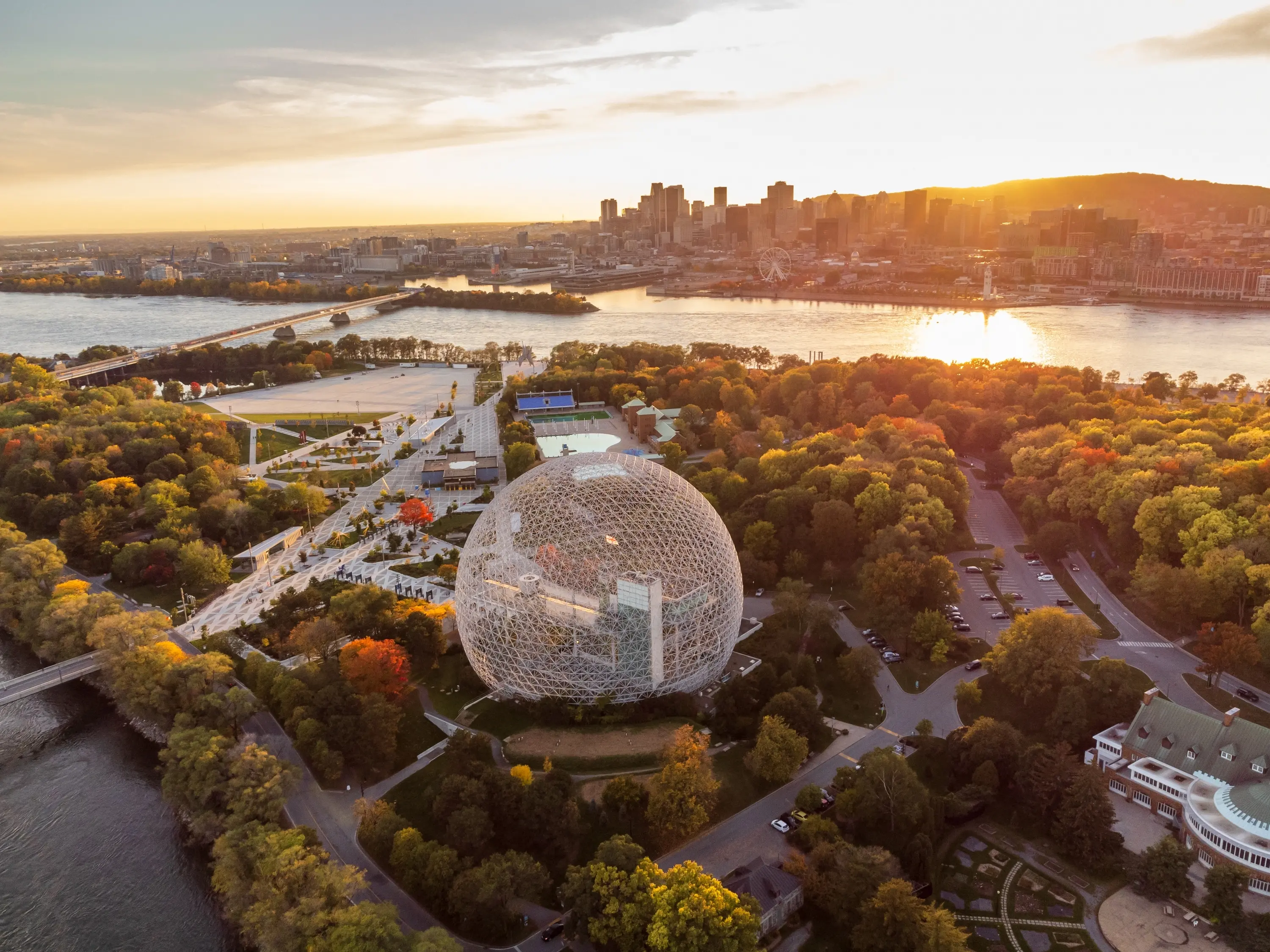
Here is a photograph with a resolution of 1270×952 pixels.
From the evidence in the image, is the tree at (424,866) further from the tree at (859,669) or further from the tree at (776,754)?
the tree at (859,669)

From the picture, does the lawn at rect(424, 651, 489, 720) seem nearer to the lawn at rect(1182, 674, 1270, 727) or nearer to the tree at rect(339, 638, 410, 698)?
the tree at rect(339, 638, 410, 698)

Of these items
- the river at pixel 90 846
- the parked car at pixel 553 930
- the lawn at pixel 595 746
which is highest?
the lawn at pixel 595 746

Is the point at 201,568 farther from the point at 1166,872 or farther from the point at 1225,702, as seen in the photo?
the point at 1225,702

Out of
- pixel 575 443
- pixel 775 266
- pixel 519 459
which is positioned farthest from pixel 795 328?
pixel 519 459

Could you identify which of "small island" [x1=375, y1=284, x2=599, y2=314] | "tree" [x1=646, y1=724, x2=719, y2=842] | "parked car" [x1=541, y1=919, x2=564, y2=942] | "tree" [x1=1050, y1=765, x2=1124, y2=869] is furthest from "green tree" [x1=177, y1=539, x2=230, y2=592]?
"small island" [x1=375, y1=284, x2=599, y2=314]

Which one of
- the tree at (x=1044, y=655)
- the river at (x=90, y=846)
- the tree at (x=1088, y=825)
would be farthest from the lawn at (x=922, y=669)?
the river at (x=90, y=846)

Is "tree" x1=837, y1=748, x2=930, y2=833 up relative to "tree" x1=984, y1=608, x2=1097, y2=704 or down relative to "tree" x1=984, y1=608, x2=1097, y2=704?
down
